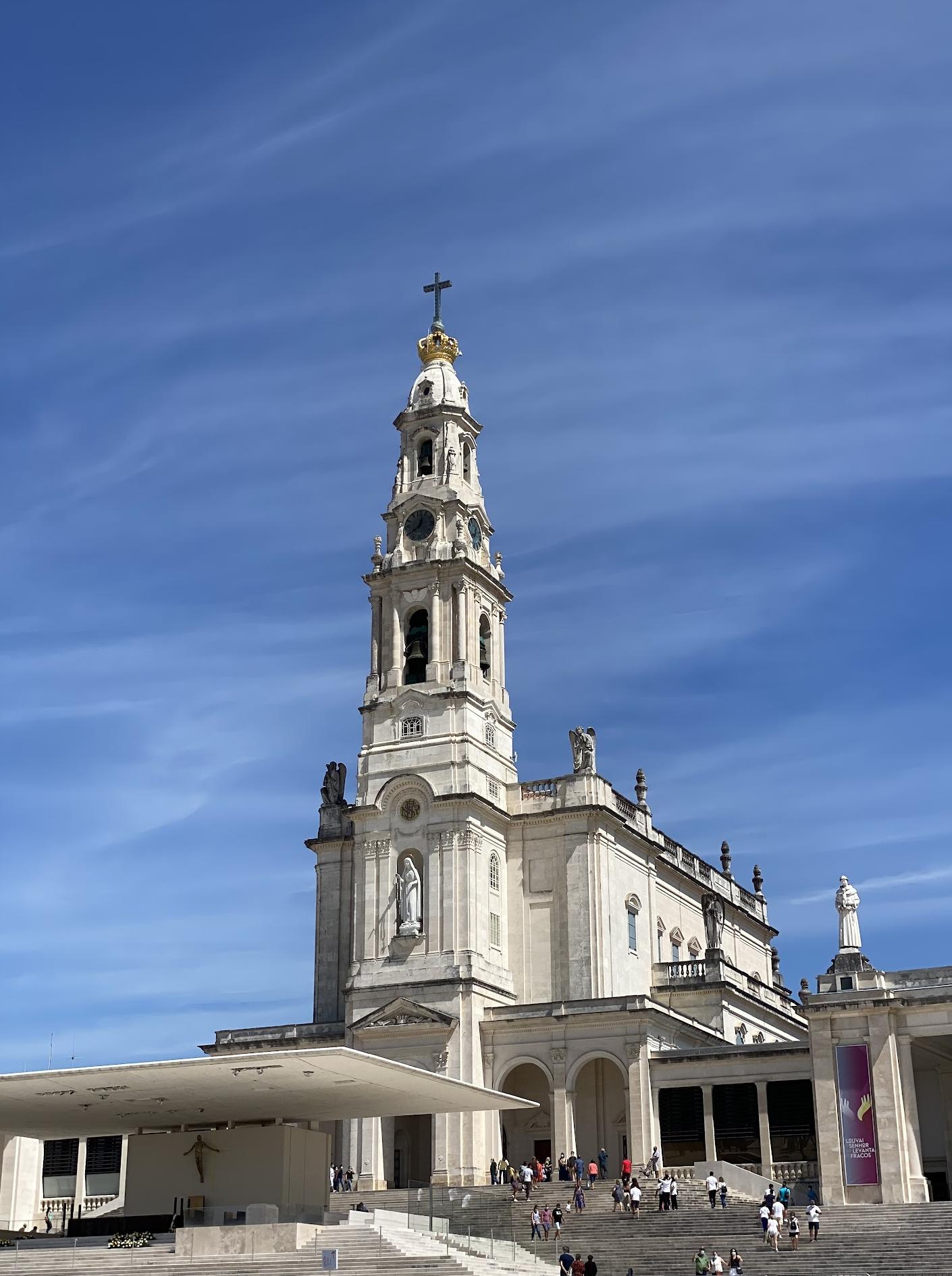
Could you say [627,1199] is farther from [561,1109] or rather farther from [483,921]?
[483,921]

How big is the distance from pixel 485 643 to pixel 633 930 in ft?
41.4

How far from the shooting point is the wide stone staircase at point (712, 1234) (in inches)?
1559

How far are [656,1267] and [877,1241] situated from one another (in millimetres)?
5425

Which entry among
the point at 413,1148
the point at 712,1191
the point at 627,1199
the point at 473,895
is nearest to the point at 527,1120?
the point at 413,1148

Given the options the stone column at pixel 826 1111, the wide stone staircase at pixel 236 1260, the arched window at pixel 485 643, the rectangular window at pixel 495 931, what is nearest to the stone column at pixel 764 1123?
the stone column at pixel 826 1111

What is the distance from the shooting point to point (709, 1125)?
5372 cm

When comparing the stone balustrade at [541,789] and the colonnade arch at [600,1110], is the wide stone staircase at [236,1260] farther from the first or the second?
the stone balustrade at [541,789]

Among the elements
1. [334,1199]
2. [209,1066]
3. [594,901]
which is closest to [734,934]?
[594,901]

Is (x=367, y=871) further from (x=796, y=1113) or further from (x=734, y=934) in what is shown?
(x=734, y=934)

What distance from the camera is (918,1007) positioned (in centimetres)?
4744

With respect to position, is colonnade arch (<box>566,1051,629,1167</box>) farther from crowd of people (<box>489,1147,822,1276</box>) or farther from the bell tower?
the bell tower

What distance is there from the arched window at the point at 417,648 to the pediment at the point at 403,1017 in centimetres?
1275


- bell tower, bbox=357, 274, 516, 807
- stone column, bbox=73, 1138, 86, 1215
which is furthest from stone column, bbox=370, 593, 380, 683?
stone column, bbox=73, 1138, 86, 1215

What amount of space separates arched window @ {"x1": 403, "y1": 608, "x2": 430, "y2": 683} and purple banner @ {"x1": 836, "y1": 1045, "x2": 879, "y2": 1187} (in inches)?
927
